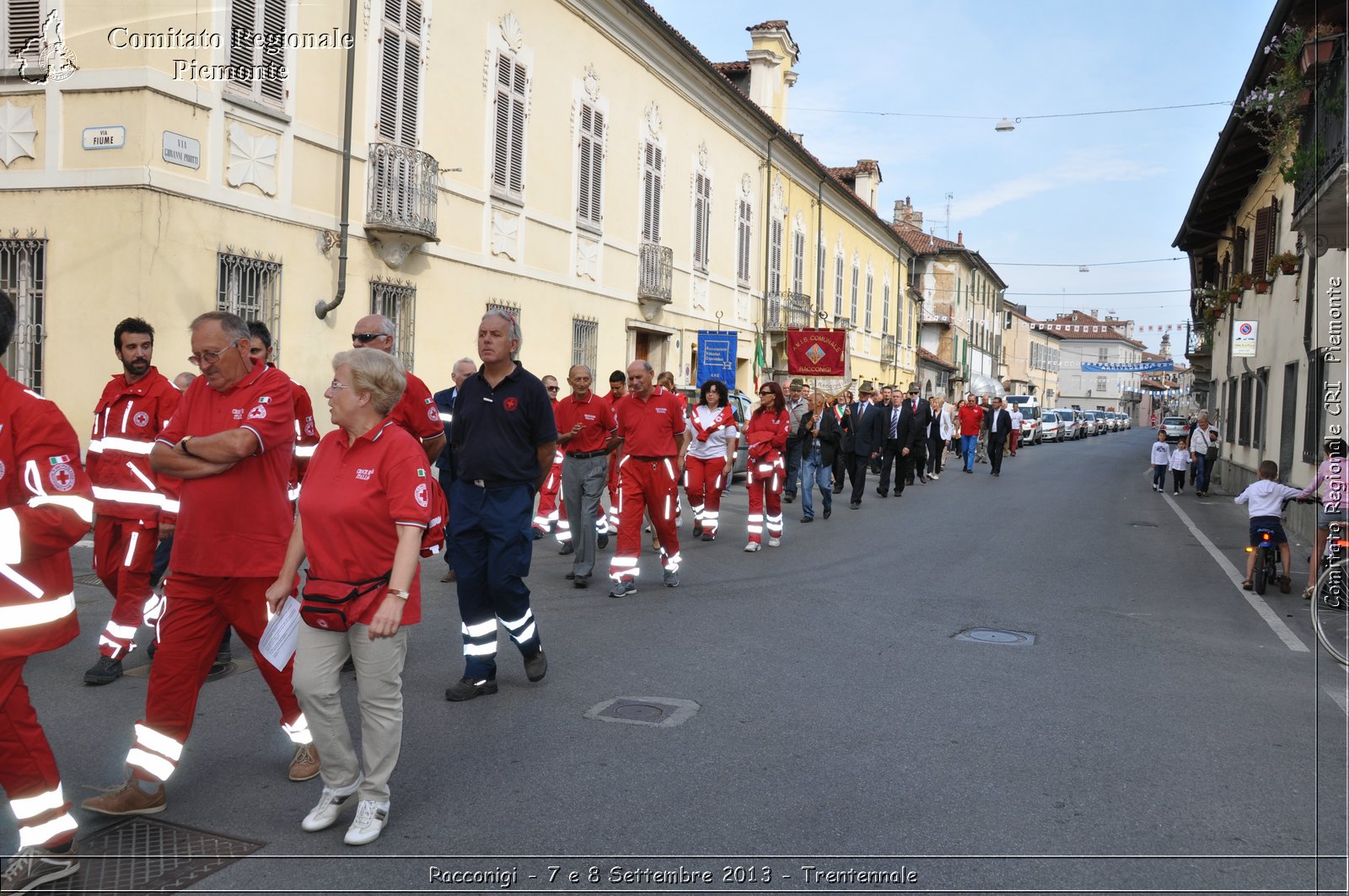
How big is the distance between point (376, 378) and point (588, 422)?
592cm

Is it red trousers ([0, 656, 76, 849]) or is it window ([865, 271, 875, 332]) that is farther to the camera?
window ([865, 271, 875, 332])

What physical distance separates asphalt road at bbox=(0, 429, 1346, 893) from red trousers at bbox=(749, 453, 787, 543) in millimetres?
2790

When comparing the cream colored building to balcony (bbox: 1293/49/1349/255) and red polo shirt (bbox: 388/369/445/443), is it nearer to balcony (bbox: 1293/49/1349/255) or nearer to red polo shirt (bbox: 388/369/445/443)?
red polo shirt (bbox: 388/369/445/443)

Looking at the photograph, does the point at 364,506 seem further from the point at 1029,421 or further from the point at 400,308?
the point at 1029,421

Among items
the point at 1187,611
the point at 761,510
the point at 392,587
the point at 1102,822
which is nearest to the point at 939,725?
the point at 1102,822

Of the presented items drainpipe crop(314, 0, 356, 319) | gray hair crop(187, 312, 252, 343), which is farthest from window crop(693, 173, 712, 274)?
gray hair crop(187, 312, 252, 343)

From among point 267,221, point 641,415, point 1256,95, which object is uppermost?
point 1256,95

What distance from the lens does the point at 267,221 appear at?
13484mm

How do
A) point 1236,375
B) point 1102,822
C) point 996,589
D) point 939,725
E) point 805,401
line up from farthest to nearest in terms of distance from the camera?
point 1236,375 → point 805,401 → point 996,589 → point 939,725 → point 1102,822

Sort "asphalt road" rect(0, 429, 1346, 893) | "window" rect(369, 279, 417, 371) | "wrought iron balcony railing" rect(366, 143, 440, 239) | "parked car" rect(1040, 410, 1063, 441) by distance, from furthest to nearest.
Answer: "parked car" rect(1040, 410, 1063, 441) → "window" rect(369, 279, 417, 371) → "wrought iron balcony railing" rect(366, 143, 440, 239) → "asphalt road" rect(0, 429, 1346, 893)

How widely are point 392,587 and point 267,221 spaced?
35.3 feet

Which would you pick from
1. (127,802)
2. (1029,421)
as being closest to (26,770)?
(127,802)

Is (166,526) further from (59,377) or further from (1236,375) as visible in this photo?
(1236,375)

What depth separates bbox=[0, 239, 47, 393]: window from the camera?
1205 cm
